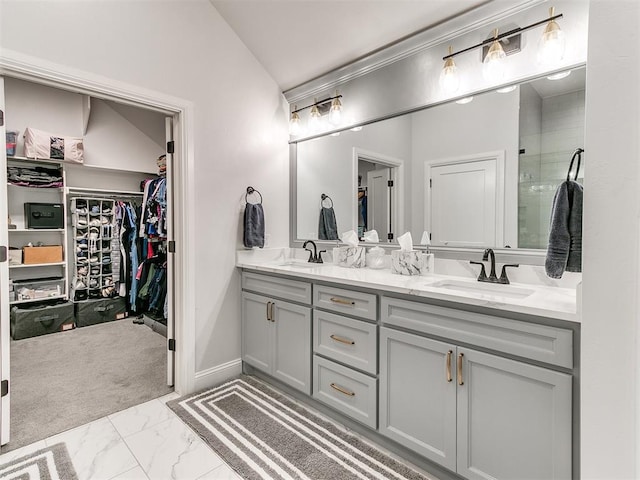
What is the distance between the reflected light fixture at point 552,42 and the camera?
5.19 feet

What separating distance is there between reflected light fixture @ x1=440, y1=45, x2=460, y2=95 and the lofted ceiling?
272mm

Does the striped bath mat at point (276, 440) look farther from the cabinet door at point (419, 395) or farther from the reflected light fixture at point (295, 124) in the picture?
the reflected light fixture at point (295, 124)

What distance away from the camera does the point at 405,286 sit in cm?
163

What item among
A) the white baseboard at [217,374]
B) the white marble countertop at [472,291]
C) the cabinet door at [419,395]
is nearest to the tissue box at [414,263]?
the white marble countertop at [472,291]

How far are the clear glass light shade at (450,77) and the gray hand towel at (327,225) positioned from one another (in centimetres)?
125

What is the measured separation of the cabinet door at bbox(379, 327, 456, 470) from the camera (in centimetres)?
149

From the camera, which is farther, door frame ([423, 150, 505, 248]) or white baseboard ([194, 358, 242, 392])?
white baseboard ([194, 358, 242, 392])

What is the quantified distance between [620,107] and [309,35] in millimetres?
2253

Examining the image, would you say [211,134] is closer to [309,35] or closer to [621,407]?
[309,35]

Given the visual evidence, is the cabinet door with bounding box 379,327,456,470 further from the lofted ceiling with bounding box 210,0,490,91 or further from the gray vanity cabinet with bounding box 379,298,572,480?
the lofted ceiling with bounding box 210,0,490,91

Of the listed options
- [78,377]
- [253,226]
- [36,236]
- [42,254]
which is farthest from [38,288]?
[253,226]

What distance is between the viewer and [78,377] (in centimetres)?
262

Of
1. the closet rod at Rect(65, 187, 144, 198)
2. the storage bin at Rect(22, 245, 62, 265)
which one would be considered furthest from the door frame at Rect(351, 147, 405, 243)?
the storage bin at Rect(22, 245, 62, 265)

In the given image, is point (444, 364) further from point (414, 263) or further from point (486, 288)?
point (414, 263)
